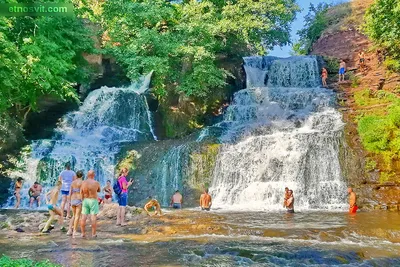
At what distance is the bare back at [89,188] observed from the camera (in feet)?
31.0

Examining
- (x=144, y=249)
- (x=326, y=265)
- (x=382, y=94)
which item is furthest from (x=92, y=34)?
(x=326, y=265)

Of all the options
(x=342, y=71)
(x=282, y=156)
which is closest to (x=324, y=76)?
(x=342, y=71)

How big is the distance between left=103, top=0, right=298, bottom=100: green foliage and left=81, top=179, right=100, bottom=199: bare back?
1410cm

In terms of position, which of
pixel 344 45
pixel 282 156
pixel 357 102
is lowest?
pixel 282 156

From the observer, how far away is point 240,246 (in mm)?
8930

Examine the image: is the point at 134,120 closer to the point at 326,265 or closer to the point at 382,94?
the point at 382,94

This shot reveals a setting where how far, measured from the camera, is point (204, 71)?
23031mm

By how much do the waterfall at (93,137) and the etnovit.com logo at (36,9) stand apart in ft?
20.7

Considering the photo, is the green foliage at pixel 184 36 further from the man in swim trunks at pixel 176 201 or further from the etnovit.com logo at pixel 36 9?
the man in swim trunks at pixel 176 201

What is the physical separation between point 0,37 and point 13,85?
1.99 m

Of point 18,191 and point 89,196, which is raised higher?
point 18,191

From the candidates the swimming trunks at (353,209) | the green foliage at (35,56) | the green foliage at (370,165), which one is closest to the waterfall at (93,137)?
the green foliage at (35,56)

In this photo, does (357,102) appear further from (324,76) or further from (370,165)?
(370,165)

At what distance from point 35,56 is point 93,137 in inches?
254
